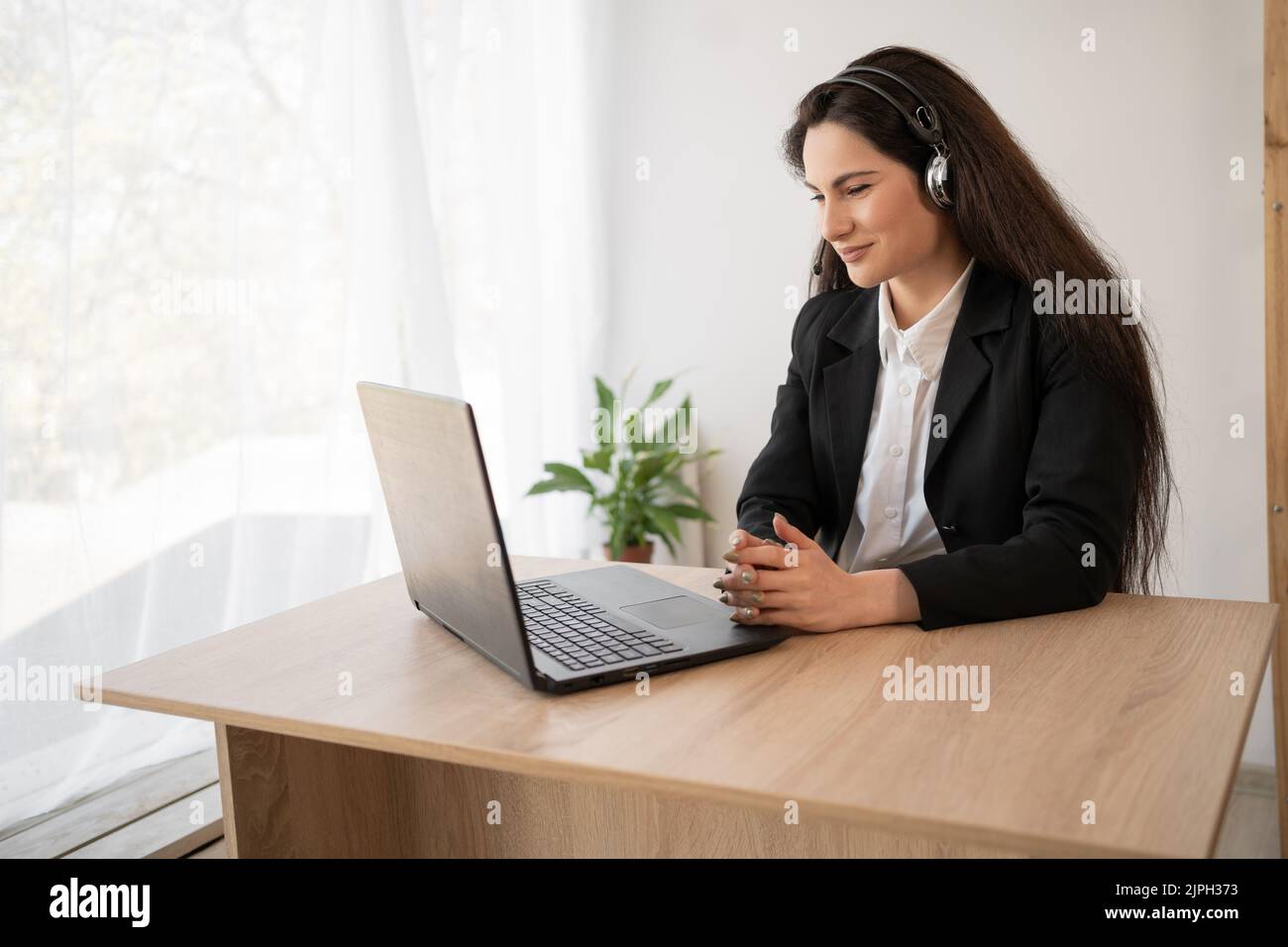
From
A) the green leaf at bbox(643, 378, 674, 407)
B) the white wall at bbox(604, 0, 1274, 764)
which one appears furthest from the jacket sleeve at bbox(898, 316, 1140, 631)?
the green leaf at bbox(643, 378, 674, 407)

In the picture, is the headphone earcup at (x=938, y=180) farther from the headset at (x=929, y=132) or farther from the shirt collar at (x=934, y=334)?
the shirt collar at (x=934, y=334)

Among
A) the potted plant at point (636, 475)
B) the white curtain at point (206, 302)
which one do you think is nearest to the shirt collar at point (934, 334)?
the white curtain at point (206, 302)

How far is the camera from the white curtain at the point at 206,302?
2293 millimetres

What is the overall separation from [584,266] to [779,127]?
0.86 meters

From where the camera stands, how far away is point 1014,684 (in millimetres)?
1204

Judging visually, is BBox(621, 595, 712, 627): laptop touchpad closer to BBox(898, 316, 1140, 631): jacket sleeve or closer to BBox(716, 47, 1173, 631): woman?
BBox(716, 47, 1173, 631): woman

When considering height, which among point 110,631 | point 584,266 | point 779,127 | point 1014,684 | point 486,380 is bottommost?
point 110,631

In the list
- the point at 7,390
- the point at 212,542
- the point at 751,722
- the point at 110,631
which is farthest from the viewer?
the point at 212,542

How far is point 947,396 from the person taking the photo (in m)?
1.79

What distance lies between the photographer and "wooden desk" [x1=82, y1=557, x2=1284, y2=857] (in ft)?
3.12

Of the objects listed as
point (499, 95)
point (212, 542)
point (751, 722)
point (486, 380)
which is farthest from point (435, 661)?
point (499, 95)

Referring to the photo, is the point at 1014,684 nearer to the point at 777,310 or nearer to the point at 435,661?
the point at 435,661

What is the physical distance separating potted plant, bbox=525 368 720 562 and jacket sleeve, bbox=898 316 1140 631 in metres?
2.28

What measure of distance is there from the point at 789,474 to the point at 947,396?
A: 312 millimetres
